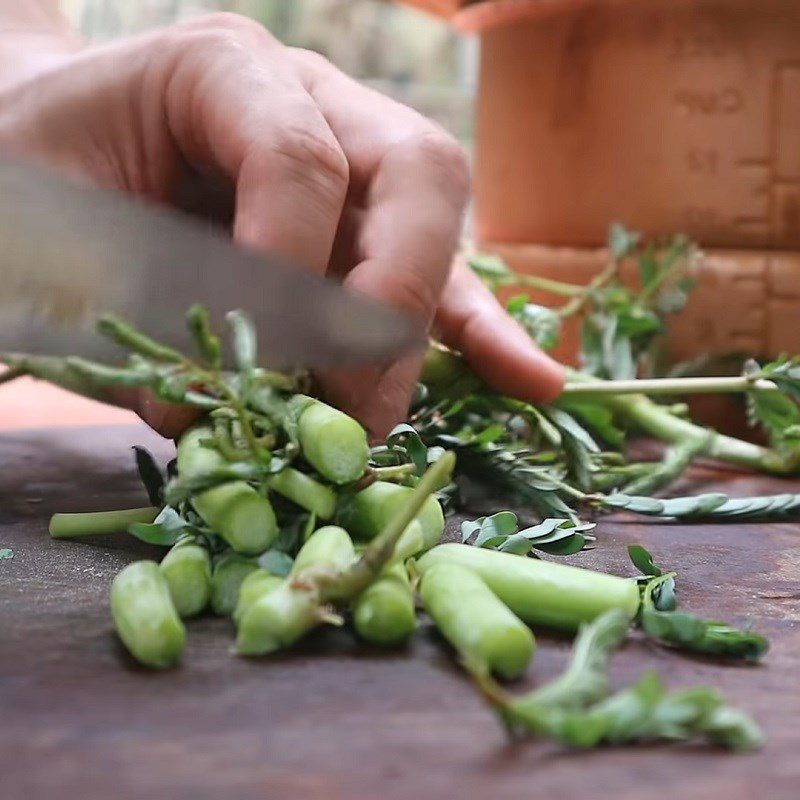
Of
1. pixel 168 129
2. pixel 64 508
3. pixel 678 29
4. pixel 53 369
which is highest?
pixel 678 29

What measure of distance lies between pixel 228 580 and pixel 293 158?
0.34m

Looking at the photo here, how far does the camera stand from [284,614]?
1.85 ft

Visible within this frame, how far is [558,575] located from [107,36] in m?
2.29

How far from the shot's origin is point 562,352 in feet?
4.86

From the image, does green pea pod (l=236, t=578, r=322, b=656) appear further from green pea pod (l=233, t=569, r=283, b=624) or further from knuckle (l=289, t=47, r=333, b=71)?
knuckle (l=289, t=47, r=333, b=71)

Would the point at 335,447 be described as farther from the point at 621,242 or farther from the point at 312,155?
the point at 621,242

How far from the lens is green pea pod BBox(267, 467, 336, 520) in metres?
0.65

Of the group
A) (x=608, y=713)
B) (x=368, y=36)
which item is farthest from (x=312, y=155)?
(x=368, y=36)

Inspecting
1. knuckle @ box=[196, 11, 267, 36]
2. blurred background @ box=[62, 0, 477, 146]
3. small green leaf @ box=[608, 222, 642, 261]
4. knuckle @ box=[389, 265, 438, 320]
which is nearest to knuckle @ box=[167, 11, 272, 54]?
knuckle @ box=[196, 11, 267, 36]

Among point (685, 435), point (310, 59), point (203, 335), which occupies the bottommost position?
point (685, 435)

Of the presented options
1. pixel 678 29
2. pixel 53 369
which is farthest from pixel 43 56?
pixel 678 29

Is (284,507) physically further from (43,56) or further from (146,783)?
(43,56)

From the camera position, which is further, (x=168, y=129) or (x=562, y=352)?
(x=562, y=352)

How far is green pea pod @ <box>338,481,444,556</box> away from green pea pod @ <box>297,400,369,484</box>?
16 millimetres
